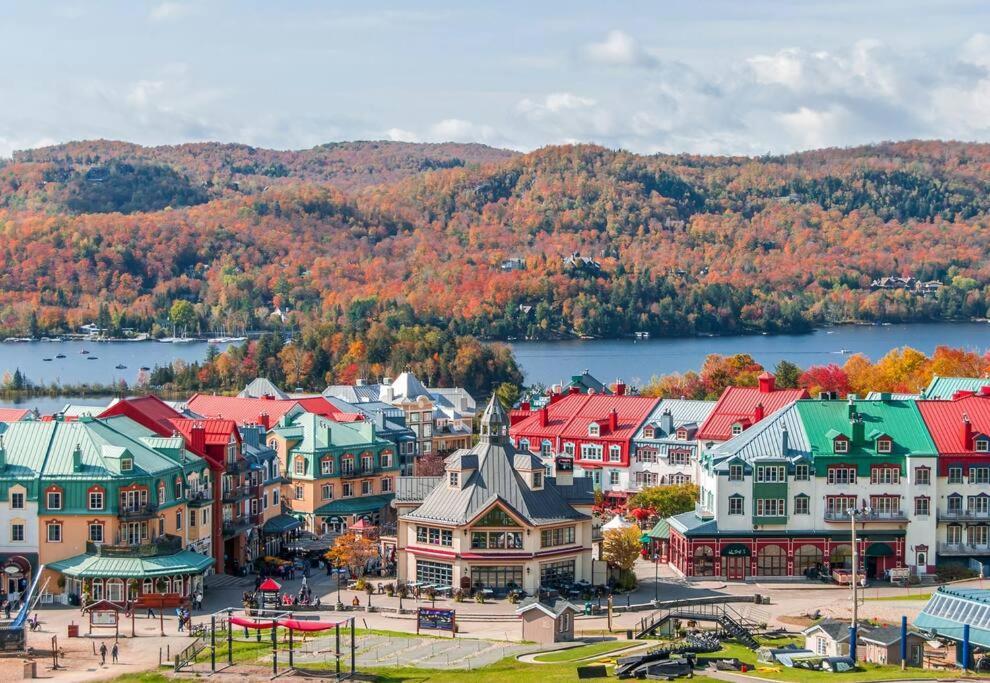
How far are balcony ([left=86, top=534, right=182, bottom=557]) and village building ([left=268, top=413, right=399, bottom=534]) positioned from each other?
14725mm

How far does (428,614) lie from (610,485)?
109 ft

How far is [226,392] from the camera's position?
529 ft

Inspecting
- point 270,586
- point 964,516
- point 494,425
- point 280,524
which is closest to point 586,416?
point 280,524

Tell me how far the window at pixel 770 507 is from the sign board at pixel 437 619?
16.8 metres

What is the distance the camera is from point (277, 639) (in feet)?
180

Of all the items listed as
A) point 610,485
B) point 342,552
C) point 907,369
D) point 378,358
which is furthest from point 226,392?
point 342,552

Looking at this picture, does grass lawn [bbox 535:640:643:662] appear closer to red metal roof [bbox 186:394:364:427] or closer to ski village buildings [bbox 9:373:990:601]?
ski village buildings [bbox 9:373:990:601]

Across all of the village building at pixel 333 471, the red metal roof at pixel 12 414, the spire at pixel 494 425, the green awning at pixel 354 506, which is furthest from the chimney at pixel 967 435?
the red metal roof at pixel 12 414

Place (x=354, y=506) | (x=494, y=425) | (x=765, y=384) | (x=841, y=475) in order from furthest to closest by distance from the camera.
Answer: (x=765, y=384) → (x=354, y=506) → (x=841, y=475) → (x=494, y=425)

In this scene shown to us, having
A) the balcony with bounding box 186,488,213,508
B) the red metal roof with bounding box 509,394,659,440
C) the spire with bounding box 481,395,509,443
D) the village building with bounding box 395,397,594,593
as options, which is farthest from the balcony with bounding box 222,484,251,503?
the red metal roof with bounding box 509,394,659,440

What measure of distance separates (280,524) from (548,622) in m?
22.4

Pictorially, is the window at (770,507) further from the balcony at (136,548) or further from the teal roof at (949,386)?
the balcony at (136,548)

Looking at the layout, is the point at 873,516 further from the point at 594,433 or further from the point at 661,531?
the point at 594,433

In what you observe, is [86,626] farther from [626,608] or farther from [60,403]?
[60,403]
